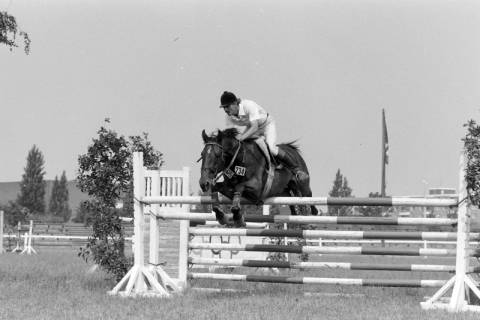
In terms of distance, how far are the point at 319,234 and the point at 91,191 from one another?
2.92m

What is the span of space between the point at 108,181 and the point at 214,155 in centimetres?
237

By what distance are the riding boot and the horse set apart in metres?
0.40

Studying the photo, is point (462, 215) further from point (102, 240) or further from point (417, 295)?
point (102, 240)

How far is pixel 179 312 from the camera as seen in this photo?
632cm

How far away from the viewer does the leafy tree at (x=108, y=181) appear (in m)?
9.02

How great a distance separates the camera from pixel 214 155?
7164 millimetres

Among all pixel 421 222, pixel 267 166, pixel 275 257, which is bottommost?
pixel 275 257

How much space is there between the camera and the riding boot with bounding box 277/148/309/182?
834cm

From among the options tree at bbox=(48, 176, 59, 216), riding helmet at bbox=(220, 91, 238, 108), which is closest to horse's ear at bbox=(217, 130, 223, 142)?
riding helmet at bbox=(220, 91, 238, 108)

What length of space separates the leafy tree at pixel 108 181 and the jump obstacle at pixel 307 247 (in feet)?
2.02

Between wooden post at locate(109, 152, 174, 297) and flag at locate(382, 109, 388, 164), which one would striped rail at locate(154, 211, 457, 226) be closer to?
wooden post at locate(109, 152, 174, 297)

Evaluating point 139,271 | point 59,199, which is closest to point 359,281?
point 139,271

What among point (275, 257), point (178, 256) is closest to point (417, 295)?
point (178, 256)

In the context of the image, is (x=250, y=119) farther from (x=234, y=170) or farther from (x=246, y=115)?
(x=234, y=170)
